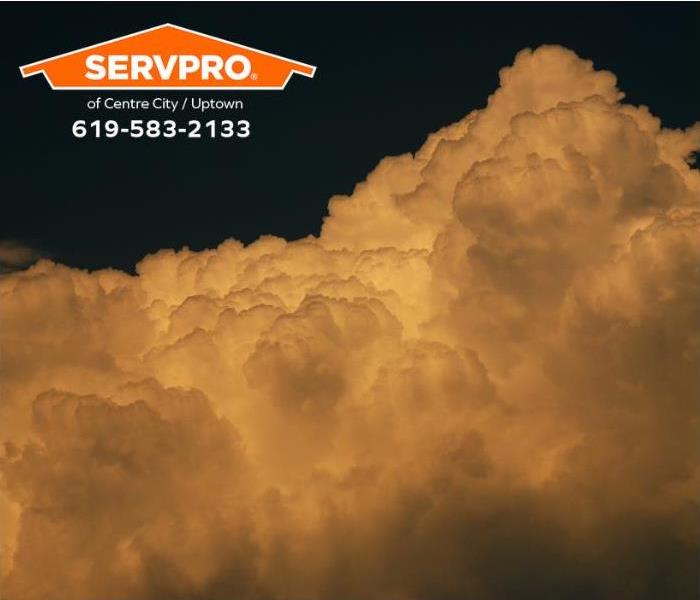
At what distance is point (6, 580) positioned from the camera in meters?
120

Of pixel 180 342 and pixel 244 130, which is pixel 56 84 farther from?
pixel 180 342

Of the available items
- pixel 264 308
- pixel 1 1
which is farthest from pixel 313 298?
pixel 1 1

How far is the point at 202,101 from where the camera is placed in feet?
288

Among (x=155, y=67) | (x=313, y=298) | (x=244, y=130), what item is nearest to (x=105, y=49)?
(x=155, y=67)

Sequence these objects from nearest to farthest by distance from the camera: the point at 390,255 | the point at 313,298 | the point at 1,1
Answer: the point at 1,1 → the point at 313,298 → the point at 390,255

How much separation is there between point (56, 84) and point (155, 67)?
21.0ft

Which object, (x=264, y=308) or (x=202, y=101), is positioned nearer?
(x=202, y=101)

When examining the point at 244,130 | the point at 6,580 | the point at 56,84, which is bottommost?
the point at 6,580

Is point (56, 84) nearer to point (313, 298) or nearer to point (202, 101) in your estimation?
point (202, 101)

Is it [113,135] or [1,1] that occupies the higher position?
[1,1]

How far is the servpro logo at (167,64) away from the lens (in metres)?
87.9

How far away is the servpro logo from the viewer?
87875 mm

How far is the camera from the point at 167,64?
288ft

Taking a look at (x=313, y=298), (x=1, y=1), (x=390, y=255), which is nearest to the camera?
(x=1, y=1)
